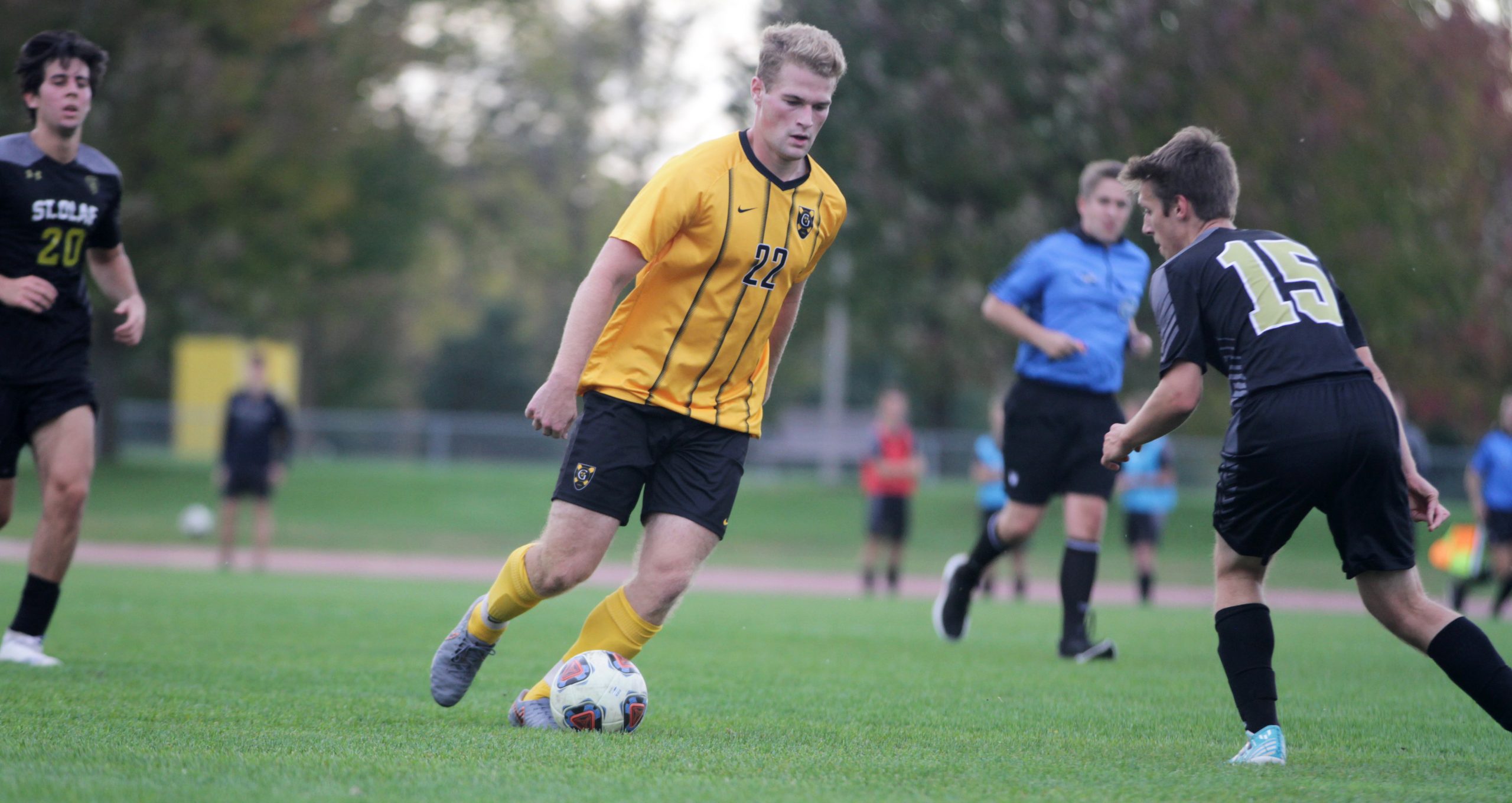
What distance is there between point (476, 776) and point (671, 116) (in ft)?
134

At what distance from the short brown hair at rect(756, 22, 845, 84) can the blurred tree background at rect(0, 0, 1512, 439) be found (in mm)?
17070

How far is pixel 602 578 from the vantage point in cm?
1766

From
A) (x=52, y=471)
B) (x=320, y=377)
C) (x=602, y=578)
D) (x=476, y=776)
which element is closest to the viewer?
(x=476, y=776)

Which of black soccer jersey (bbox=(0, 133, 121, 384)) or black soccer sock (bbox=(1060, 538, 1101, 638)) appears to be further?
black soccer sock (bbox=(1060, 538, 1101, 638))

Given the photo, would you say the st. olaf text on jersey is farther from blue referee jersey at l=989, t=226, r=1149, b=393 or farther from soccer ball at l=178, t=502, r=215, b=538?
soccer ball at l=178, t=502, r=215, b=538

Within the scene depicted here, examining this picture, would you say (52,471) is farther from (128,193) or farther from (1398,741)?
(128,193)

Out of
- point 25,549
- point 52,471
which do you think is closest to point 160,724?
point 52,471

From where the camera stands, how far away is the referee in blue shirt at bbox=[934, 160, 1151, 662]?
7.84 metres

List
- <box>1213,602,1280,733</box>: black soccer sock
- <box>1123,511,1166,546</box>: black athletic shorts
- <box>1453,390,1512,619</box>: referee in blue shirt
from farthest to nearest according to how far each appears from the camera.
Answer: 1. <box>1123,511,1166,546</box>: black athletic shorts
2. <box>1453,390,1512,619</box>: referee in blue shirt
3. <box>1213,602,1280,733</box>: black soccer sock

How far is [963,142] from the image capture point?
2423 centimetres

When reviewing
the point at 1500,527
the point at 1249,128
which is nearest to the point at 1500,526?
the point at 1500,527

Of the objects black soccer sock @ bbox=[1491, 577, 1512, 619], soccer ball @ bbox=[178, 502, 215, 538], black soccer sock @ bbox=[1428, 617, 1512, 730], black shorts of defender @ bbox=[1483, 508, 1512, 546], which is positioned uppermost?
black shorts of defender @ bbox=[1483, 508, 1512, 546]

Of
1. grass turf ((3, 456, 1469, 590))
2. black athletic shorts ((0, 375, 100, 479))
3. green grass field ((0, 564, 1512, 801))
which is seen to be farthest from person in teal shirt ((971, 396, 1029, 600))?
black athletic shorts ((0, 375, 100, 479))

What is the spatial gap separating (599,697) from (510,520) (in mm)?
21943
